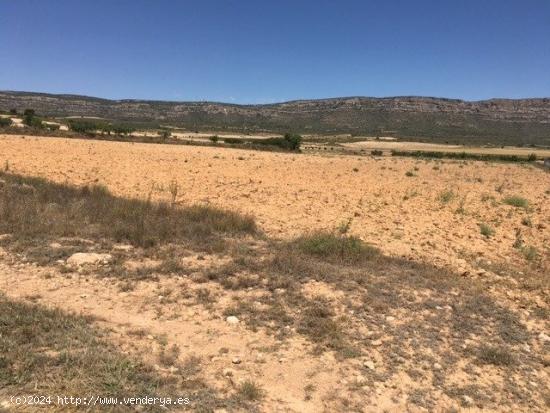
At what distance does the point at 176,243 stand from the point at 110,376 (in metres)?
4.09

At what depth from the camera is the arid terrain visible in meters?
4.23

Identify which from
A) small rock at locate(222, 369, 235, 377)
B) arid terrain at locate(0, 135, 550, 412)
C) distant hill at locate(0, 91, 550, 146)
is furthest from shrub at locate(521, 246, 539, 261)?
distant hill at locate(0, 91, 550, 146)

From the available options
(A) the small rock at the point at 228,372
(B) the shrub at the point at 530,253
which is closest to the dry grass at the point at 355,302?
(A) the small rock at the point at 228,372

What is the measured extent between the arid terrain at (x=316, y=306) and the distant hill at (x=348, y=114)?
135 metres

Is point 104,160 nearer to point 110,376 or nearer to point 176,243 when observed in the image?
point 176,243

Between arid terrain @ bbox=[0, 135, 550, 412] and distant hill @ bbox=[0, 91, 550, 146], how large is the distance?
13497cm

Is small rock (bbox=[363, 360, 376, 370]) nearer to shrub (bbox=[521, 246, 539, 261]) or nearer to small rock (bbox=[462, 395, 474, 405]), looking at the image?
small rock (bbox=[462, 395, 474, 405])

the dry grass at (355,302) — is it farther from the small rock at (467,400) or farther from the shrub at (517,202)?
the shrub at (517,202)

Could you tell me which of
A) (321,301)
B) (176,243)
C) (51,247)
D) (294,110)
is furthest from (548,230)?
(294,110)

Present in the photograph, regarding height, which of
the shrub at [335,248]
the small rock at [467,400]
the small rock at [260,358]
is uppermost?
the shrub at [335,248]

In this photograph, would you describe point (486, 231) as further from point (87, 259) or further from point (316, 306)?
point (87, 259)

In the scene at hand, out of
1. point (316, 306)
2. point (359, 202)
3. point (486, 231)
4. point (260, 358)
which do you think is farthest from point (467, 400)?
point (359, 202)

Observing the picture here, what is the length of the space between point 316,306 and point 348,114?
163387 millimetres

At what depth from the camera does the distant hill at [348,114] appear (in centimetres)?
14662
